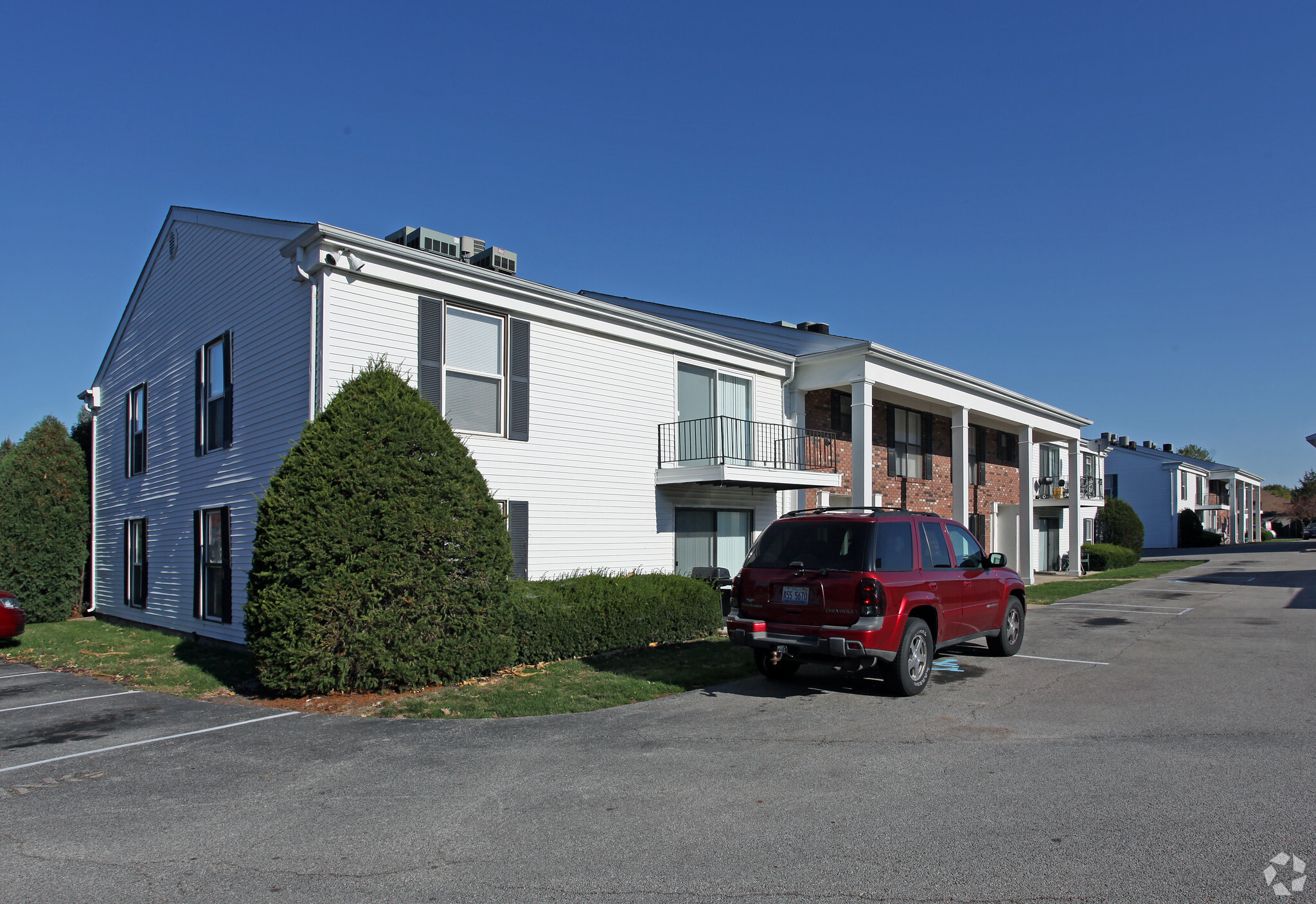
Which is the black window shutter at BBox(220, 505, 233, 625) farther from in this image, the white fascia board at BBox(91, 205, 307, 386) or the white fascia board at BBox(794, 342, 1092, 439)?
the white fascia board at BBox(794, 342, 1092, 439)

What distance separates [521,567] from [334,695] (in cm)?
461

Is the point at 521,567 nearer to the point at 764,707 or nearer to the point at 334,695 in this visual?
the point at 334,695

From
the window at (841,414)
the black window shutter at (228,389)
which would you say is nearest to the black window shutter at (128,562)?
the black window shutter at (228,389)

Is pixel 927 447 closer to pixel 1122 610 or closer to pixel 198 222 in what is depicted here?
pixel 1122 610

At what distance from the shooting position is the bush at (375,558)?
8375 mm

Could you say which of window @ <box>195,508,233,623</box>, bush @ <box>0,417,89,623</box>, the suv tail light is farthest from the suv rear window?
bush @ <box>0,417,89,623</box>

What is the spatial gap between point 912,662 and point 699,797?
3.73 meters

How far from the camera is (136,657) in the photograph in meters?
12.3

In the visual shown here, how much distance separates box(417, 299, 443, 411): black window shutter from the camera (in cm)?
1190

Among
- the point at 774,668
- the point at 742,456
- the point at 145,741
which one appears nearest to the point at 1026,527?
the point at 742,456

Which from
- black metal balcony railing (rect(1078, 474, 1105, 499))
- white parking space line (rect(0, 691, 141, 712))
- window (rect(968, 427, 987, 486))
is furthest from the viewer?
black metal balcony railing (rect(1078, 474, 1105, 499))

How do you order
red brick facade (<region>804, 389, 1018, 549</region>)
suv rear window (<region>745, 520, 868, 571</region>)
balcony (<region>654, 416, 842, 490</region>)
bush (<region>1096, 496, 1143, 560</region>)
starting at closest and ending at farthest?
suv rear window (<region>745, 520, 868, 571</region>) → balcony (<region>654, 416, 842, 490</region>) → red brick facade (<region>804, 389, 1018, 549</region>) → bush (<region>1096, 496, 1143, 560</region>)

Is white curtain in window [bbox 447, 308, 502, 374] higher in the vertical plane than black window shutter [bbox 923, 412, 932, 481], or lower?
higher

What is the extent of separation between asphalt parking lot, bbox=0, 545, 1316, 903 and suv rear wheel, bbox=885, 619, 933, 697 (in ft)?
0.82
